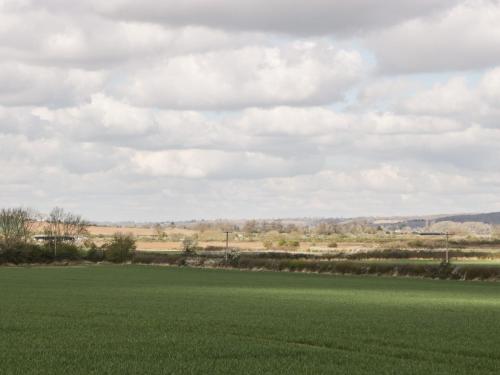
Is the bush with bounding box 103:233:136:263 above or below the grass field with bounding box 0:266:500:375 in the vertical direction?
above

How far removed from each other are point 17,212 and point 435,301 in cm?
10499

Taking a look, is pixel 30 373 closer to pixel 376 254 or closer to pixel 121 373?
pixel 121 373

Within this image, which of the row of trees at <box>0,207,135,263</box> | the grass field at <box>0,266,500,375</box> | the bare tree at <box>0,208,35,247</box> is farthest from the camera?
the bare tree at <box>0,208,35,247</box>

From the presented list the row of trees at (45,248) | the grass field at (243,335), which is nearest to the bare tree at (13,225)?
the row of trees at (45,248)

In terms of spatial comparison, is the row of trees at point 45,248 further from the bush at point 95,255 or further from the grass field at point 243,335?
the grass field at point 243,335

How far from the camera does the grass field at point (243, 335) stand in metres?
19.2

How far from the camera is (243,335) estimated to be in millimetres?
25172

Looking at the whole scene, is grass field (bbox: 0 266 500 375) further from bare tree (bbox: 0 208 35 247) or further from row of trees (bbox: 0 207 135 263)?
bare tree (bbox: 0 208 35 247)

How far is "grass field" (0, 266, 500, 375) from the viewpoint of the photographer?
19172mm

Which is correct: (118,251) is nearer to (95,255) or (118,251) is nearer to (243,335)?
(95,255)

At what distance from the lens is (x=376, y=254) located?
11075cm

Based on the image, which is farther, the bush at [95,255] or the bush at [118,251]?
the bush at [95,255]

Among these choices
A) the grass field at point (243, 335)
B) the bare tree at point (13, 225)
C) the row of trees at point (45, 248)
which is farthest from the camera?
the bare tree at point (13, 225)

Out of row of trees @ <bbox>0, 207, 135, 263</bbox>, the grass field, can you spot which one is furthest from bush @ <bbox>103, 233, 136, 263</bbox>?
the grass field
